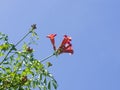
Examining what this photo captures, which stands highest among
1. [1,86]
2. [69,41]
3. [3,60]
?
[69,41]

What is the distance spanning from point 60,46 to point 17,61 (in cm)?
96

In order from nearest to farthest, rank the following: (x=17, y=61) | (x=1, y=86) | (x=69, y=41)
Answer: (x=1, y=86) < (x=17, y=61) < (x=69, y=41)

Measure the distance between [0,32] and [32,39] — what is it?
0.58m

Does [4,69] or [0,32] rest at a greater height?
[0,32]

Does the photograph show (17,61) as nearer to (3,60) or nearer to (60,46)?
(3,60)

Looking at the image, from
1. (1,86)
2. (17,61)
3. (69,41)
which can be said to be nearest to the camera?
(1,86)

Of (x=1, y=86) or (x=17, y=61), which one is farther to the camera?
(x=17, y=61)

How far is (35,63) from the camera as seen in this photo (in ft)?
20.9

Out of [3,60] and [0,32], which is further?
[0,32]

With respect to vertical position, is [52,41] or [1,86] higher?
[52,41]

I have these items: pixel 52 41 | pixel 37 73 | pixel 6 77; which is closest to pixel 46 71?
pixel 37 73

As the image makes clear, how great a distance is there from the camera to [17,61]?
258 inches

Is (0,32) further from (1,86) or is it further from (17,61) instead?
(1,86)

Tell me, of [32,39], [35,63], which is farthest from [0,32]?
[35,63]
